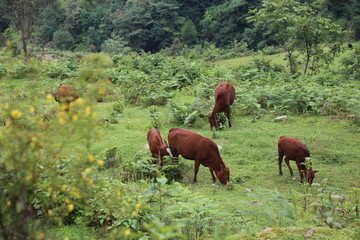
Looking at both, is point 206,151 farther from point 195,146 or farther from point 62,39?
point 62,39

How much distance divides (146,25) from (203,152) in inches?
1892

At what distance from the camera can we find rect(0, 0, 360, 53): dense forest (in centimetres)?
5238

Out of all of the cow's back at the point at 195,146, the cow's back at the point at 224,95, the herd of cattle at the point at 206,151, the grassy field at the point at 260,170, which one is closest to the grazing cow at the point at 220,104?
the cow's back at the point at 224,95

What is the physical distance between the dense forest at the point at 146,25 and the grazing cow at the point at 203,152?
37.3 meters

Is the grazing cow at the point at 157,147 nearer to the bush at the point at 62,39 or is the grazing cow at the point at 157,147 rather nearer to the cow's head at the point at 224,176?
the cow's head at the point at 224,176

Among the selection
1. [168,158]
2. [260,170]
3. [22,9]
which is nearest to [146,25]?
[22,9]

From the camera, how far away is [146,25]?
55156 millimetres

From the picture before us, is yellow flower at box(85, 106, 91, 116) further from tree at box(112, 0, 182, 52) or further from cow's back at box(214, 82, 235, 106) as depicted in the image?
Result: tree at box(112, 0, 182, 52)

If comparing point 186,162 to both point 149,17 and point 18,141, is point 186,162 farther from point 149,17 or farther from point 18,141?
point 149,17

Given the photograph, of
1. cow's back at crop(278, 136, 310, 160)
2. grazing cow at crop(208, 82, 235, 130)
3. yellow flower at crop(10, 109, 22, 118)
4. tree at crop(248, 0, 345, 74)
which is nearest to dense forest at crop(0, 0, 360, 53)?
tree at crop(248, 0, 345, 74)

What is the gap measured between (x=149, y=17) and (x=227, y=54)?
20990 mm

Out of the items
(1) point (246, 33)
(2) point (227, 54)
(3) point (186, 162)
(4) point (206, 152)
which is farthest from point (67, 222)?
(1) point (246, 33)

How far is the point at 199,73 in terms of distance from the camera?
21828mm

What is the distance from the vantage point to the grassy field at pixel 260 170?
543 centimetres
